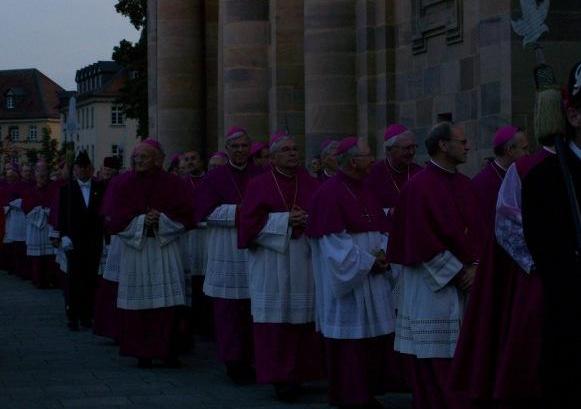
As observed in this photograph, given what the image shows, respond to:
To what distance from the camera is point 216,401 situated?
1106cm

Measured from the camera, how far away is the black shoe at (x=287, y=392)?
11.1m

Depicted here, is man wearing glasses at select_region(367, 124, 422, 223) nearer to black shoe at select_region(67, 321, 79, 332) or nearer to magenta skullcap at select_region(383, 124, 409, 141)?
magenta skullcap at select_region(383, 124, 409, 141)

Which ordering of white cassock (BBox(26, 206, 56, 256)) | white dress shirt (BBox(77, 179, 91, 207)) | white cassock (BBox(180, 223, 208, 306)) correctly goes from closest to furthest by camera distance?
white cassock (BBox(180, 223, 208, 306))
white dress shirt (BBox(77, 179, 91, 207))
white cassock (BBox(26, 206, 56, 256))

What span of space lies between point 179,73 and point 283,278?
15.2 metres

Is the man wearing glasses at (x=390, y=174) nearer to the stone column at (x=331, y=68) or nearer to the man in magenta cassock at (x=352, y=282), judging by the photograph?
the man in magenta cassock at (x=352, y=282)

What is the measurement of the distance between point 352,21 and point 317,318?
8.88 m

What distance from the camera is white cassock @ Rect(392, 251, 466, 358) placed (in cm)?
866

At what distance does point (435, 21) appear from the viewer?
16359 millimetres

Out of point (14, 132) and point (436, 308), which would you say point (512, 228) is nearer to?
point (436, 308)

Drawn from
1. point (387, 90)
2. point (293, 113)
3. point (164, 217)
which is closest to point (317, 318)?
point (164, 217)

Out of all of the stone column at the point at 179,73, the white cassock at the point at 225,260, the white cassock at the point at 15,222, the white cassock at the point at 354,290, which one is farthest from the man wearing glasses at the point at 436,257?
the white cassock at the point at 15,222

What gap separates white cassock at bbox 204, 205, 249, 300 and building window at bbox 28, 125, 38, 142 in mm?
142873

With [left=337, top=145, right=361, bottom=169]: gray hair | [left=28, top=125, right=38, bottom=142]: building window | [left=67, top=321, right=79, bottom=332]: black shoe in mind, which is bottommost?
[left=67, top=321, right=79, bottom=332]: black shoe

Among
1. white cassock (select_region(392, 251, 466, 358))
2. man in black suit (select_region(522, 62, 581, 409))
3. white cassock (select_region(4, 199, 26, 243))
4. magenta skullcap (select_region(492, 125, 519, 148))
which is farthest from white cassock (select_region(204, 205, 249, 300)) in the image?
white cassock (select_region(4, 199, 26, 243))
